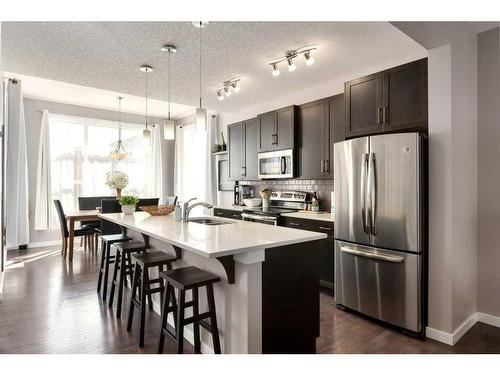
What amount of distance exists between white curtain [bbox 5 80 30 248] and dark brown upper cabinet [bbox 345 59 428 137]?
5378 mm

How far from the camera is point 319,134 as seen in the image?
3816 mm

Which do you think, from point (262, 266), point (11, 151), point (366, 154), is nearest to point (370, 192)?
point (366, 154)

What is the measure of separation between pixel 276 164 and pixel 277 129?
50cm

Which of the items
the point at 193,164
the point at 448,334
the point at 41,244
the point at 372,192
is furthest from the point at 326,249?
the point at 41,244

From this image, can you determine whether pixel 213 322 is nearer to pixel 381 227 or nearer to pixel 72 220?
pixel 381 227

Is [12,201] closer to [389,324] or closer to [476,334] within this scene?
[389,324]

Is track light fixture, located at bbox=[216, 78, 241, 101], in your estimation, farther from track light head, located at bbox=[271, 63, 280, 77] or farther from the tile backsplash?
the tile backsplash

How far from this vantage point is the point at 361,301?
2.79m

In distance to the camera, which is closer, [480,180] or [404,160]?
[404,160]

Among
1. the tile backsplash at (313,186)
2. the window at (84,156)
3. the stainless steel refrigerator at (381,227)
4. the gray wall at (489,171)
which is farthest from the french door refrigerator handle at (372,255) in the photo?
the window at (84,156)

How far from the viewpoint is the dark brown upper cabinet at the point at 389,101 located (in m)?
2.61

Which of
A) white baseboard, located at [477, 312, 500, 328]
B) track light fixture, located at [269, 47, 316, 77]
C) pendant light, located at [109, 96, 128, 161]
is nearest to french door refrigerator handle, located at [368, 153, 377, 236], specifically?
track light fixture, located at [269, 47, 316, 77]
